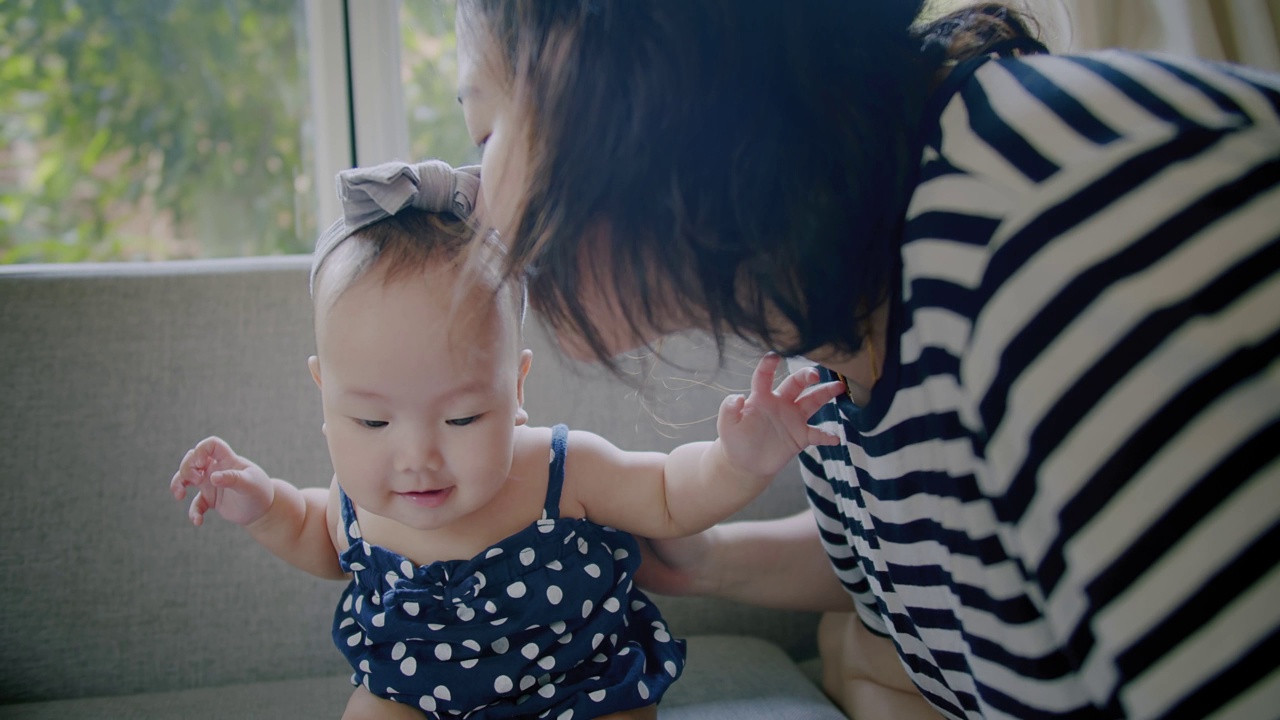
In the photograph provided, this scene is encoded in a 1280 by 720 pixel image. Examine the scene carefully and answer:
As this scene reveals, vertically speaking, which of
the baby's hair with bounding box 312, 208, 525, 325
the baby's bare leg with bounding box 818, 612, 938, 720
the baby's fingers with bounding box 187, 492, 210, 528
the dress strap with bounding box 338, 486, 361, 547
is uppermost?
the baby's hair with bounding box 312, 208, 525, 325

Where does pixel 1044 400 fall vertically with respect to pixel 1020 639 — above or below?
above

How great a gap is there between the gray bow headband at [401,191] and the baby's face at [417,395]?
0.07 metres

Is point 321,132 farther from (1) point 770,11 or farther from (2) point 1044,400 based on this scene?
(2) point 1044,400

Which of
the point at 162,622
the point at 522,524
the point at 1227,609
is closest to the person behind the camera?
the point at 1227,609

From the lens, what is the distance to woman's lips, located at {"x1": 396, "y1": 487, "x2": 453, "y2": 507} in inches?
36.6

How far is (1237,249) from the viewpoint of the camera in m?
0.56

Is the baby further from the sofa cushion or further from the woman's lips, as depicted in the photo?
the sofa cushion

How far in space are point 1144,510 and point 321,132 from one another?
173cm

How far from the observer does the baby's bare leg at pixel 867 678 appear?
1.08 metres

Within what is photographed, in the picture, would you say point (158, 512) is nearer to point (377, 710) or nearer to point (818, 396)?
point (377, 710)

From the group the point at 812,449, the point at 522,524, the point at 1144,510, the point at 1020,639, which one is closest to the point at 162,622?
the point at 522,524

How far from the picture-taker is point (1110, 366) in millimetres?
568

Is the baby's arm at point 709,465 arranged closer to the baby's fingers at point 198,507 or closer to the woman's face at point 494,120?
the woman's face at point 494,120

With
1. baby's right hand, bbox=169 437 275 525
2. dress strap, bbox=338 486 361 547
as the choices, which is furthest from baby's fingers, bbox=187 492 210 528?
dress strap, bbox=338 486 361 547
